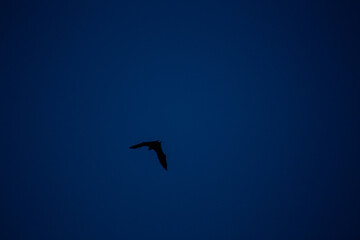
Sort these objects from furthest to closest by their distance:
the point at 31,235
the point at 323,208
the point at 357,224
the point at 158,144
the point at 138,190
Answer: the point at 138,190 < the point at 323,208 < the point at 357,224 < the point at 31,235 < the point at 158,144

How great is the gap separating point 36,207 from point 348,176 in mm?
43359

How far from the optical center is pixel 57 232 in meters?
30.1

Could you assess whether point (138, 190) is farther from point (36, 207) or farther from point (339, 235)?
point (339, 235)

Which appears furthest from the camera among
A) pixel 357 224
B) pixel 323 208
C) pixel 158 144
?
pixel 323 208

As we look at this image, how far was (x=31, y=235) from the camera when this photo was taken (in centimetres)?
2898

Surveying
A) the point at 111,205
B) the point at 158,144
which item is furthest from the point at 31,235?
the point at 158,144

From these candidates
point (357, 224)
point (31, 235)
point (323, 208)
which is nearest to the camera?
point (31, 235)

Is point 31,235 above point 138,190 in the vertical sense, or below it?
below

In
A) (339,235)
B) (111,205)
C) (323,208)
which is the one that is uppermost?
(111,205)

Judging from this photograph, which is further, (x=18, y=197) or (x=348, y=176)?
(x=348, y=176)

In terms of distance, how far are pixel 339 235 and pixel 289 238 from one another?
5.84 m

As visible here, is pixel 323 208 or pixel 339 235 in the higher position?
pixel 323 208

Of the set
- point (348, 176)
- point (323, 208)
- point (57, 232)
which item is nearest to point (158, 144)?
point (57, 232)

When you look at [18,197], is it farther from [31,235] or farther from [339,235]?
[339,235]
